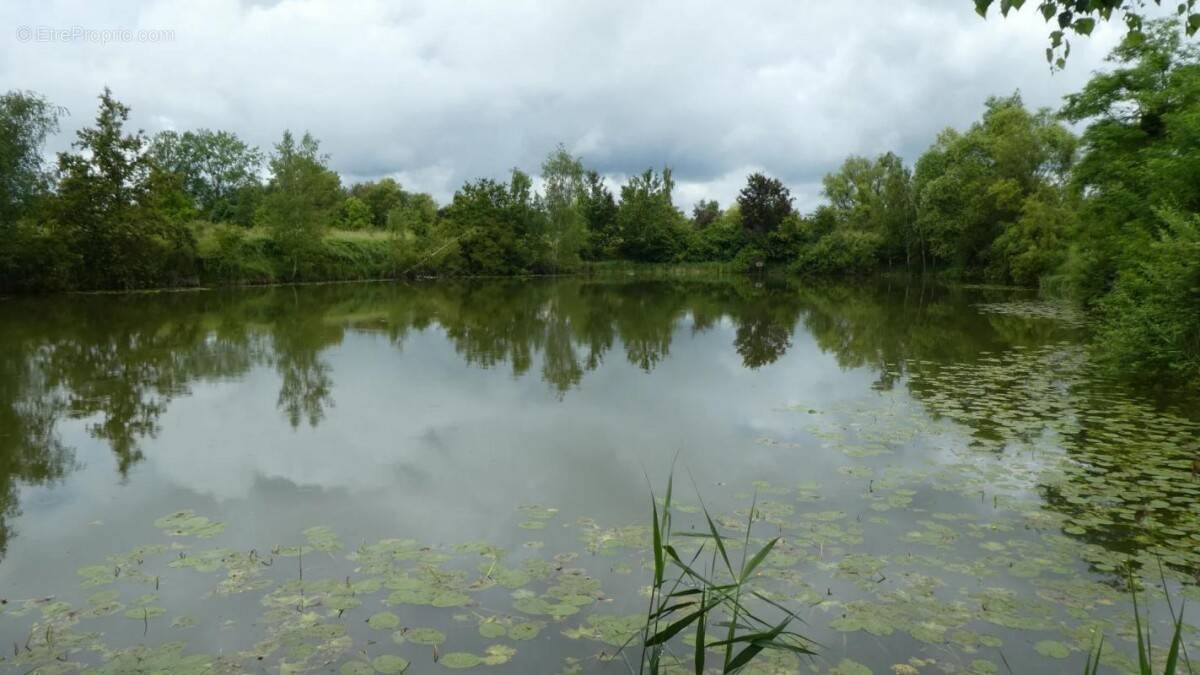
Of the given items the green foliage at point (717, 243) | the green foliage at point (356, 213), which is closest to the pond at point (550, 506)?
the green foliage at point (356, 213)

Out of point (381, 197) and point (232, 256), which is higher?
point (381, 197)

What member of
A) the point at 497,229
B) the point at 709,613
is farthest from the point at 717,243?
the point at 709,613

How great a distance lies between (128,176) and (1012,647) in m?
35.7

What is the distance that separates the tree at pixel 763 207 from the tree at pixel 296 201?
35.9 meters

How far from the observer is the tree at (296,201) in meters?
38.5

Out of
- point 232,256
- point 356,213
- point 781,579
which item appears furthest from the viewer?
point 356,213

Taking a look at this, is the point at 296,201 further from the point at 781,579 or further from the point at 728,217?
the point at 728,217

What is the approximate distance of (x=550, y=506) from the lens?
228 inches

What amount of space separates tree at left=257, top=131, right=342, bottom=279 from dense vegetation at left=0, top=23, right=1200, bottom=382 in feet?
0.35

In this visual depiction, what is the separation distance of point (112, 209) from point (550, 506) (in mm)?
31353

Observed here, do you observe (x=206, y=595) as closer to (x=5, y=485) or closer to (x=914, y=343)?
(x=5, y=485)

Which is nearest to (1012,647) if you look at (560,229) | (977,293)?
(977,293)

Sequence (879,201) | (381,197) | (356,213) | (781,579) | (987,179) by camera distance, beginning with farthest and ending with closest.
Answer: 1. (381,197)
2. (356,213)
3. (879,201)
4. (987,179)
5. (781,579)

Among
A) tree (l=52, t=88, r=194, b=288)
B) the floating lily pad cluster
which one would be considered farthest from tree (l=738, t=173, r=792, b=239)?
the floating lily pad cluster
